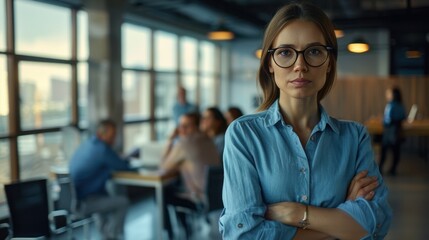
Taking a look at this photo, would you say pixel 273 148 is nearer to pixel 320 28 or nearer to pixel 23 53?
pixel 320 28

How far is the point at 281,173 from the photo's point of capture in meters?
1.17

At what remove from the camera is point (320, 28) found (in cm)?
119

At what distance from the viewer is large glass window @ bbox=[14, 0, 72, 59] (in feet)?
17.0

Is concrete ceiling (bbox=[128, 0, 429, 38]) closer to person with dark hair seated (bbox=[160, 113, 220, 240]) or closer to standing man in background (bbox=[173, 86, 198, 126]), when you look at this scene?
standing man in background (bbox=[173, 86, 198, 126])

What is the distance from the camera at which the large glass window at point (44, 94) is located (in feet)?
17.4

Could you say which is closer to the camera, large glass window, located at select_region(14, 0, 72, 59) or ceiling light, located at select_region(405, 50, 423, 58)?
large glass window, located at select_region(14, 0, 72, 59)

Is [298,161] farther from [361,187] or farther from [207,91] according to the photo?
[207,91]

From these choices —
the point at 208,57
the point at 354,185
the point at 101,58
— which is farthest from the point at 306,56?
the point at 208,57

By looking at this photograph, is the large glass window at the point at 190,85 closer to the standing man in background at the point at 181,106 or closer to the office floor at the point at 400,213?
the standing man in background at the point at 181,106

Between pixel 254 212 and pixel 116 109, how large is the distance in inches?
217

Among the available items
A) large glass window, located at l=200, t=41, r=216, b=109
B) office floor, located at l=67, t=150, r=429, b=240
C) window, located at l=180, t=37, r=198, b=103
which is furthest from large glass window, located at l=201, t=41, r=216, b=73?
office floor, located at l=67, t=150, r=429, b=240

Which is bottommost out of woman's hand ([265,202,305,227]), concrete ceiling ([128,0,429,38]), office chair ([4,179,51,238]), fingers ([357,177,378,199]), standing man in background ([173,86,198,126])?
office chair ([4,179,51,238])

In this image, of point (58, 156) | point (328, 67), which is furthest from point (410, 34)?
point (328, 67)

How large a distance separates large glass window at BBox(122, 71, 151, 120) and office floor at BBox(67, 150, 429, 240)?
1840 mm
